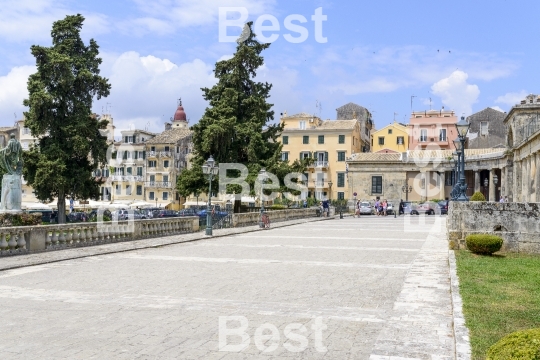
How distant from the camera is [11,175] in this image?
2095 cm

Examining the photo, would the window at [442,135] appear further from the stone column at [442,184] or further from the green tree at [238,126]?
the green tree at [238,126]

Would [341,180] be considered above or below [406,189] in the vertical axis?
above

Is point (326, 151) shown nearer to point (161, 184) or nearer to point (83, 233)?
point (161, 184)

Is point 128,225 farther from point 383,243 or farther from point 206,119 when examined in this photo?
point 206,119

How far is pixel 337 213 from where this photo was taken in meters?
59.3

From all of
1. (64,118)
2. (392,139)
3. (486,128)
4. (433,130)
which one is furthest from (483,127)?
(64,118)

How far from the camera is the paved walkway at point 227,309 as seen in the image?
6.43 m

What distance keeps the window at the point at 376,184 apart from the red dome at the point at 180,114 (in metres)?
44.3

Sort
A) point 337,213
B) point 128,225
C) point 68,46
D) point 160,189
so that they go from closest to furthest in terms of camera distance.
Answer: point 128,225 < point 68,46 < point 337,213 < point 160,189

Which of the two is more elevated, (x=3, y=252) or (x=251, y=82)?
(x=251, y=82)

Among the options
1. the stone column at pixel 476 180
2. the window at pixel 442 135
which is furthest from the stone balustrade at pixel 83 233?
the window at pixel 442 135

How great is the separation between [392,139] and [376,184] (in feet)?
40.2

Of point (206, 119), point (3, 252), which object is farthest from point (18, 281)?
point (206, 119)

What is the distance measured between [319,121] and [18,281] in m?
69.4
